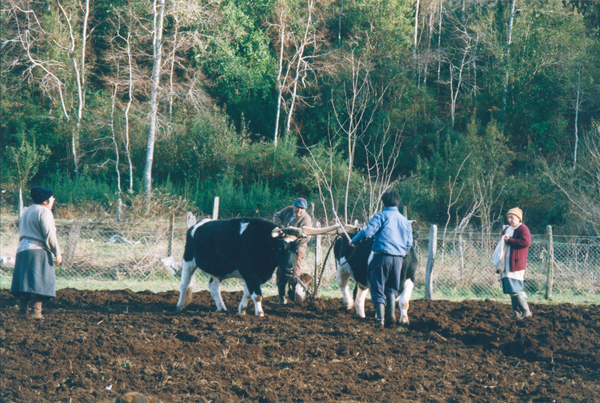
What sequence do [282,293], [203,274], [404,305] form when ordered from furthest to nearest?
[203,274]
[282,293]
[404,305]

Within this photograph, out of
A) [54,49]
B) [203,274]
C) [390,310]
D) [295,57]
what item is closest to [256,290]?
[390,310]

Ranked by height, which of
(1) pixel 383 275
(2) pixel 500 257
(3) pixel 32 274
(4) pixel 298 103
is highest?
(4) pixel 298 103

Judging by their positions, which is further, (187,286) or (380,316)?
A: (187,286)

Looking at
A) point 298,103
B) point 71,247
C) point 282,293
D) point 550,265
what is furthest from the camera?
point 298,103

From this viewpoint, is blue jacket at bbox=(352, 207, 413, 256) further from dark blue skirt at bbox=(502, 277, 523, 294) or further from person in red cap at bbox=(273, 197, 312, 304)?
person in red cap at bbox=(273, 197, 312, 304)

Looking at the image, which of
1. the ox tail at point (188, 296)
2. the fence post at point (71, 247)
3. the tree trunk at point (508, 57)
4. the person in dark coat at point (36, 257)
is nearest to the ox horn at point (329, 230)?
the ox tail at point (188, 296)

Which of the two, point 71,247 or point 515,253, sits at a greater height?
point 515,253

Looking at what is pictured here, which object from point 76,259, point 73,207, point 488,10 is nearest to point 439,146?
point 488,10

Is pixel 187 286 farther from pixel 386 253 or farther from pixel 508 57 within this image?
pixel 508 57

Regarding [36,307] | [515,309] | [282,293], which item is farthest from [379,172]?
[36,307]

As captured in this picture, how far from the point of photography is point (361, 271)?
8.33m

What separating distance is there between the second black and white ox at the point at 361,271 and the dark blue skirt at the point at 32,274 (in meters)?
4.23

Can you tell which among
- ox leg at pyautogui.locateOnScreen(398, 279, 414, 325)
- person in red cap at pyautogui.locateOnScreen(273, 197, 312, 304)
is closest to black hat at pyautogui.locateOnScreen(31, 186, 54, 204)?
person in red cap at pyautogui.locateOnScreen(273, 197, 312, 304)

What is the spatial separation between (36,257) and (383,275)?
183 inches
